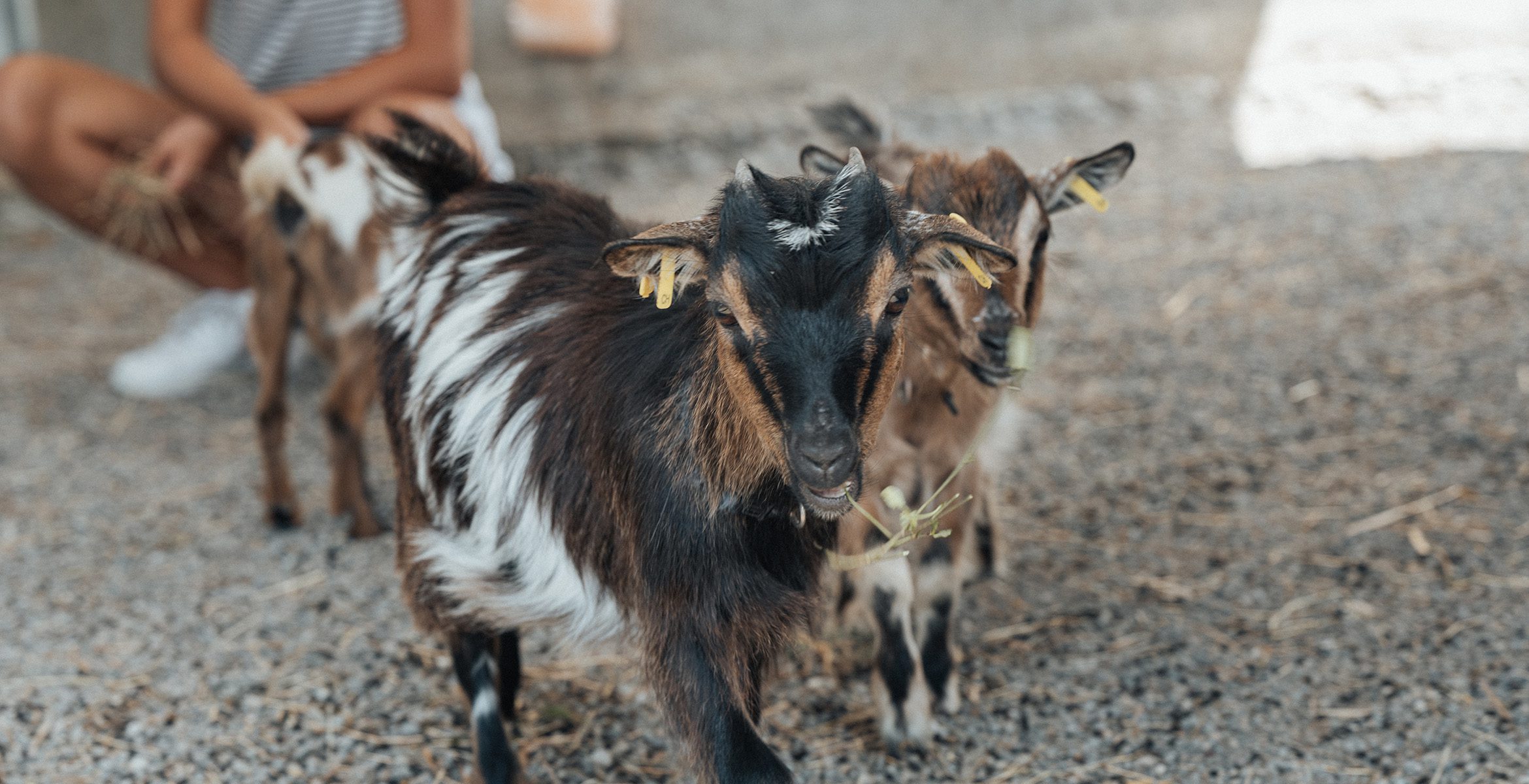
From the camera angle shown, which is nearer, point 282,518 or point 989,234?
point 989,234

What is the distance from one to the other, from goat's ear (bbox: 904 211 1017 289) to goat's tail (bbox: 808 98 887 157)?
127 cm

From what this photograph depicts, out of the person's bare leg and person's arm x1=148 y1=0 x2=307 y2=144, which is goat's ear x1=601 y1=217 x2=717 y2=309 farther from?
the person's bare leg

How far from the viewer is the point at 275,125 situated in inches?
153

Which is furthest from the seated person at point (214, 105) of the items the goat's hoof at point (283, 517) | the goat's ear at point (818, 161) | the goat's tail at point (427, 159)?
the goat's ear at point (818, 161)

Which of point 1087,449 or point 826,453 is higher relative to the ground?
point 826,453

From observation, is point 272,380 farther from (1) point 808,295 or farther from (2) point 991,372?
(1) point 808,295

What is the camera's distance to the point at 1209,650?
289 centimetres

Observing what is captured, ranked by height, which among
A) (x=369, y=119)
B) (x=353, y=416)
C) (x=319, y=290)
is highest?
(x=369, y=119)

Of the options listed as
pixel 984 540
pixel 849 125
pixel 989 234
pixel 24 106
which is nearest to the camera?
pixel 989 234

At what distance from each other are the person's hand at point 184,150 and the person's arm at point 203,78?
63 millimetres

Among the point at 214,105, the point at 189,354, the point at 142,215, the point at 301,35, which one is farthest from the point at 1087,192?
the point at 189,354

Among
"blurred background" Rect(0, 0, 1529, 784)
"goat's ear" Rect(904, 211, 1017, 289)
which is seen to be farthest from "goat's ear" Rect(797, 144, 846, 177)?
"goat's ear" Rect(904, 211, 1017, 289)

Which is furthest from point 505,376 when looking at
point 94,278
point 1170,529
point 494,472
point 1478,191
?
point 1478,191

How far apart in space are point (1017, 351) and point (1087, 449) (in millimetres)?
1607
